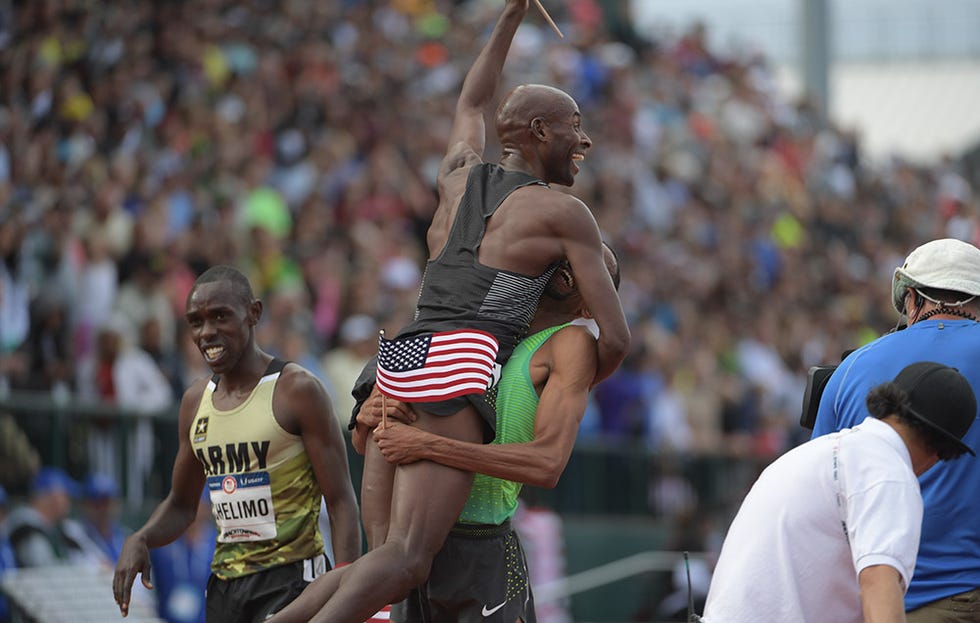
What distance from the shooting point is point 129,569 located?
6.53 metres

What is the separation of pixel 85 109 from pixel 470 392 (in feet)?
29.6

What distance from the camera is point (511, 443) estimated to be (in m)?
5.80

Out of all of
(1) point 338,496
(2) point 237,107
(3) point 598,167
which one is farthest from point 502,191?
(3) point 598,167

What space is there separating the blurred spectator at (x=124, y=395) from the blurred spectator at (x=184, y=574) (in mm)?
529

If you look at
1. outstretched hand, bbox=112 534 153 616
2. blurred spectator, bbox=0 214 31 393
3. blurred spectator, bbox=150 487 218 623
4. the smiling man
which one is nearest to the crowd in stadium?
blurred spectator, bbox=0 214 31 393

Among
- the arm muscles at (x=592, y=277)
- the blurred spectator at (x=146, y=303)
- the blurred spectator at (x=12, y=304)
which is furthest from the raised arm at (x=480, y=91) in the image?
the blurred spectator at (x=146, y=303)

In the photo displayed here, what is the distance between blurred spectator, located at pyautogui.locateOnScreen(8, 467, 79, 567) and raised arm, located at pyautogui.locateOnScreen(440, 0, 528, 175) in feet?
17.4

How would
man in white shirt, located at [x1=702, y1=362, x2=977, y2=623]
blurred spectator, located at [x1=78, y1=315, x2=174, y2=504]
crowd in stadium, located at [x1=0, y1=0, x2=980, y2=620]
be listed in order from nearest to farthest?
man in white shirt, located at [x1=702, y1=362, x2=977, y2=623]
blurred spectator, located at [x1=78, y1=315, x2=174, y2=504]
crowd in stadium, located at [x1=0, y1=0, x2=980, y2=620]

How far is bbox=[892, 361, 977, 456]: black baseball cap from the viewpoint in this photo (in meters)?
4.63

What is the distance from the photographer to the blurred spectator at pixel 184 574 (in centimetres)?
1145

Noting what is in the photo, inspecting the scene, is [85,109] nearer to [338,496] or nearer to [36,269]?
[36,269]

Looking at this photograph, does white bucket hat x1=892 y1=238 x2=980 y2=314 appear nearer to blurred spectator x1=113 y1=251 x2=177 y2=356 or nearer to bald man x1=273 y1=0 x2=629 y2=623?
bald man x1=273 y1=0 x2=629 y2=623

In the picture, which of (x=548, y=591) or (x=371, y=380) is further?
(x=548, y=591)

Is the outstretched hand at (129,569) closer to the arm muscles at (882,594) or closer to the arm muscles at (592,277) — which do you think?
the arm muscles at (592,277)
